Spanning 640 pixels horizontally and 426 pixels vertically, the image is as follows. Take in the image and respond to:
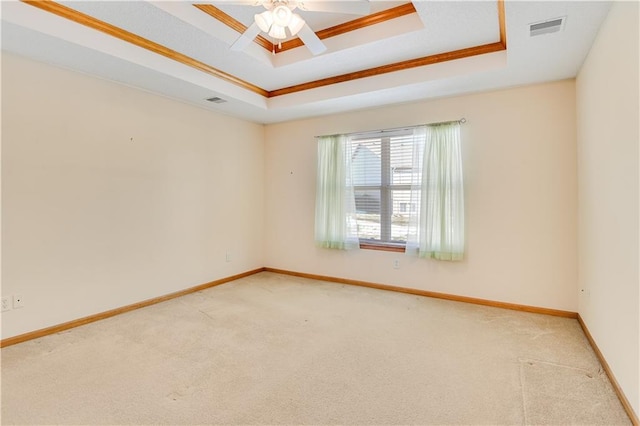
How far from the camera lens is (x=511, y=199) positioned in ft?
11.4

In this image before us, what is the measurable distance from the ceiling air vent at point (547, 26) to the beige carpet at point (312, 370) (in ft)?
7.75

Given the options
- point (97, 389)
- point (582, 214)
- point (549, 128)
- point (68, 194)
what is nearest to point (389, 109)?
point (549, 128)

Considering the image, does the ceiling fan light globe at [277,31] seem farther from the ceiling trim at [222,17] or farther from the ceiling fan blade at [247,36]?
the ceiling trim at [222,17]

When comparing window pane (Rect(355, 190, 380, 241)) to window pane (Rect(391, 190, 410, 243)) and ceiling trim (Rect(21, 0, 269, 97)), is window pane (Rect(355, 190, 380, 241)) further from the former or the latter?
ceiling trim (Rect(21, 0, 269, 97))

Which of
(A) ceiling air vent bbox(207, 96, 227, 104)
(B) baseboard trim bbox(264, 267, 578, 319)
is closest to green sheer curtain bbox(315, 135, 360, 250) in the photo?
(B) baseboard trim bbox(264, 267, 578, 319)

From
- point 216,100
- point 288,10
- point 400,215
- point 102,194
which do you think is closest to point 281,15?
point 288,10

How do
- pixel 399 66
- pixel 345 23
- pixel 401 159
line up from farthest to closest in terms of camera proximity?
pixel 401 159
pixel 399 66
pixel 345 23

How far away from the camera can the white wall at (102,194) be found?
2.70m

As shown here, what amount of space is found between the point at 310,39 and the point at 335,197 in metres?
2.40

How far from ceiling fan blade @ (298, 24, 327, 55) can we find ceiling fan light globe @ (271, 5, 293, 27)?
18cm

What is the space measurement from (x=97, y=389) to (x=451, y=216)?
138 inches

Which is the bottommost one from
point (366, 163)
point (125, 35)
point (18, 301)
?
point (18, 301)

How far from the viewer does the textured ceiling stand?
229 cm

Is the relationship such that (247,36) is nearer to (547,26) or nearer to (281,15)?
(281,15)
